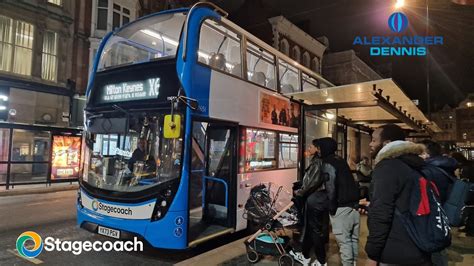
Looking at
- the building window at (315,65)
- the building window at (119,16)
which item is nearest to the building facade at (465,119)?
the building window at (315,65)

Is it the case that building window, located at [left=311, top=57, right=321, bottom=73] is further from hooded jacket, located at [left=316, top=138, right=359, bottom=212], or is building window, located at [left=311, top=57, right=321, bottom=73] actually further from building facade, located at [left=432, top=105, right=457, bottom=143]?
building facade, located at [left=432, top=105, right=457, bottom=143]

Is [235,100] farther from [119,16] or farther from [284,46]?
[284,46]

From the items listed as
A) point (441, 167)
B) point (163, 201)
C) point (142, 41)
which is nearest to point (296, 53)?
→ point (142, 41)

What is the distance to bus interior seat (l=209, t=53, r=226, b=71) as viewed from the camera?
20.1ft

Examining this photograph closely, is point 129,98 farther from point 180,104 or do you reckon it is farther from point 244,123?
point 244,123

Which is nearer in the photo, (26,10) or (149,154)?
(149,154)

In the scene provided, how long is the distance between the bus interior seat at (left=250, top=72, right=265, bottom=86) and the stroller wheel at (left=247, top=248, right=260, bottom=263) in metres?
3.83

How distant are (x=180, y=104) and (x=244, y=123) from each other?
1895 mm

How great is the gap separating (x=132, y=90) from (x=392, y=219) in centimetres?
472

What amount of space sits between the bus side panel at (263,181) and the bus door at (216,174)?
0.56ft

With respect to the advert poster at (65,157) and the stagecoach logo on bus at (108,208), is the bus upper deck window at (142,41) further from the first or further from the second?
the advert poster at (65,157)

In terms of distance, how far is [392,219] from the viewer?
2.47 m

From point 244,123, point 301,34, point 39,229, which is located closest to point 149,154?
point 244,123

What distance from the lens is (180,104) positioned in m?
5.13
